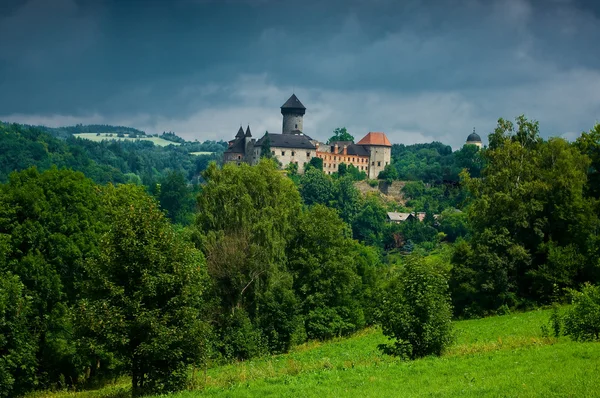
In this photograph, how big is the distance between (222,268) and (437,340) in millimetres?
18542

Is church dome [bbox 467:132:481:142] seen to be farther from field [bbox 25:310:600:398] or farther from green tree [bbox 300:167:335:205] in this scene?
field [bbox 25:310:600:398]

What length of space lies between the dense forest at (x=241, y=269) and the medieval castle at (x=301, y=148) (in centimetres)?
8960

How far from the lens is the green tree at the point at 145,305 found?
22.7 meters

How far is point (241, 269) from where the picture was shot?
137ft

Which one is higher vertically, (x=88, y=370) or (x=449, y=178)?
(x=449, y=178)

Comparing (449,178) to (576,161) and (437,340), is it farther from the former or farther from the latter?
(437,340)

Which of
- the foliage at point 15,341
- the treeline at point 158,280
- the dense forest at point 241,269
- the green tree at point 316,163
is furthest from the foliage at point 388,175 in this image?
the foliage at point 15,341

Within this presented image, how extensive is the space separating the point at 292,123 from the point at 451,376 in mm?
149049

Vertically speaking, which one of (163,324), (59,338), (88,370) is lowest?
(88,370)

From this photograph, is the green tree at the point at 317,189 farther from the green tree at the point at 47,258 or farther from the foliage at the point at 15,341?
the foliage at the point at 15,341

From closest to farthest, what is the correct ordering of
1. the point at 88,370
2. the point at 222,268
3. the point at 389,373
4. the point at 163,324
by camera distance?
the point at 389,373 → the point at 163,324 → the point at 88,370 → the point at 222,268

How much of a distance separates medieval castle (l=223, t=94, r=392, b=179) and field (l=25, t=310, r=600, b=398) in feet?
408

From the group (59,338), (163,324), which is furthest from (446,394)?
(59,338)

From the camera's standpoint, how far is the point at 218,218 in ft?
139
